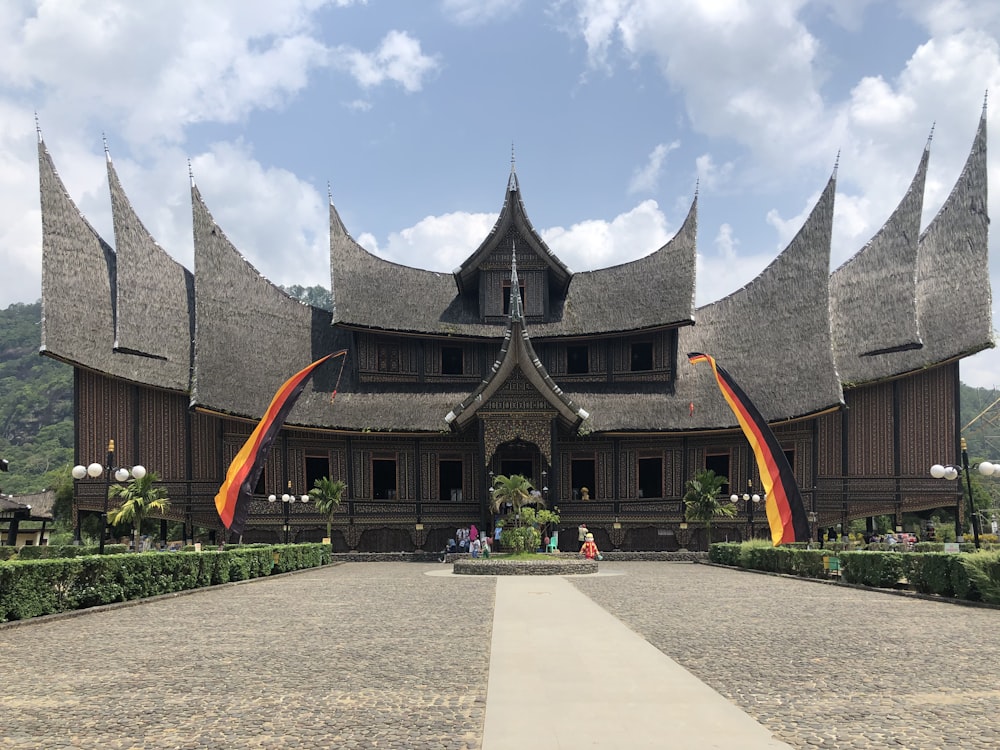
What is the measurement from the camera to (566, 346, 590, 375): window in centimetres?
3694

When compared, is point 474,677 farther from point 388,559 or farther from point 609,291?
point 609,291

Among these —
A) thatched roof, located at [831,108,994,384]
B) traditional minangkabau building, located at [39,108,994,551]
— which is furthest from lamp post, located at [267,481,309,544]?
thatched roof, located at [831,108,994,384]

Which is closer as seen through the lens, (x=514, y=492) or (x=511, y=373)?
(x=514, y=492)

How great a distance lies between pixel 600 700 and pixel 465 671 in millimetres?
1759

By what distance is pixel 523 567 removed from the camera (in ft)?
74.0

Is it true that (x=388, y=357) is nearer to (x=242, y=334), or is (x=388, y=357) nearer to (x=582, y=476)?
(x=242, y=334)

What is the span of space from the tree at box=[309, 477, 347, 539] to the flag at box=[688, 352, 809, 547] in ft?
49.0

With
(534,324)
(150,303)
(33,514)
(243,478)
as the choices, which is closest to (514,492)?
(243,478)

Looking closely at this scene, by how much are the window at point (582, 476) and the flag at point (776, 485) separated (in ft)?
36.3

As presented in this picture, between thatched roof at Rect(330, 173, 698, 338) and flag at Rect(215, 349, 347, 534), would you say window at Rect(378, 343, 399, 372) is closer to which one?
thatched roof at Rect(330, 173, 698, 338)

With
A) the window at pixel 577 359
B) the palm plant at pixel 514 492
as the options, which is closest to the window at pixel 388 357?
the window at pixel 577 359

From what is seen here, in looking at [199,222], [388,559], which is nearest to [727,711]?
[388,559]

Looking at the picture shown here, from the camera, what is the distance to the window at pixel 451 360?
37031 millimetres

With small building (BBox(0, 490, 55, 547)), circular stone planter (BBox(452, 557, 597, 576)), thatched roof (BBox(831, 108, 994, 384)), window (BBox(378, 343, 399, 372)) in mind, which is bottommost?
small building (BBox(0, 490, 55, 547))
